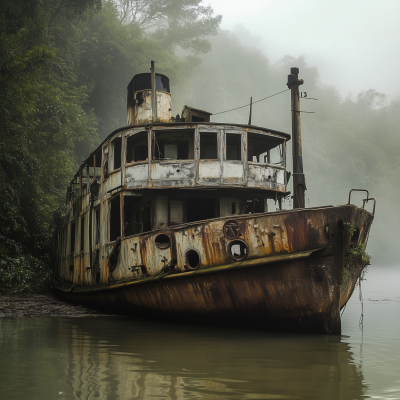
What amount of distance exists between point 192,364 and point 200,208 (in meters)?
5.30

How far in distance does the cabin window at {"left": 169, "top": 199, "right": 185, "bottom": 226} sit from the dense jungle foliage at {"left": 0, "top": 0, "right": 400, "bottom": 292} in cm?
636

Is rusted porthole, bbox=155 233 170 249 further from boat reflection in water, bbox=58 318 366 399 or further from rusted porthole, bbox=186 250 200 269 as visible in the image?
boat reflection in water, bbox=58 318 366 399

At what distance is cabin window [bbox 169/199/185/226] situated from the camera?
9.52 meters

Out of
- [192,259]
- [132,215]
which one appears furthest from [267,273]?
[132,215]

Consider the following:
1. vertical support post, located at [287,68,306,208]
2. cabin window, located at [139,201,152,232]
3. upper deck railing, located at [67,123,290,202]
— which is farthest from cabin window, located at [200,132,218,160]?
vertical support post, located at [287,68,306,208]

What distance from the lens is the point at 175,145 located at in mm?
10203

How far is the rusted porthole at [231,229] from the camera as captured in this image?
7301 millimetres

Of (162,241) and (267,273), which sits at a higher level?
(162,241)

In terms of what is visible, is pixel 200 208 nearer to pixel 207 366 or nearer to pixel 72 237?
pixel 207 366

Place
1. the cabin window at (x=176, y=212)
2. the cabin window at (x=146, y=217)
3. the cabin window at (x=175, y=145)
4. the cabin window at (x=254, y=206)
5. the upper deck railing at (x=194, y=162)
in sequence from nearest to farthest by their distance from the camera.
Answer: the upper deck railing at (x=194, y=162) → the cabin window at (x=176, y=212) → the cabin window at (x=146, y=217) → the cabin window at (x=175, y=145) → the cabin window at (x=254, y=206)

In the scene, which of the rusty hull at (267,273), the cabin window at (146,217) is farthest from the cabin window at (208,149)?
the rusty hull at (267,273)

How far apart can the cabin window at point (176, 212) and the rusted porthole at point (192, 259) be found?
183 cm

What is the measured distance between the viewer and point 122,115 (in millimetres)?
33438

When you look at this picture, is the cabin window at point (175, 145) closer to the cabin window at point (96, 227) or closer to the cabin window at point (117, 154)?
the cabin window at point (117, 154)
